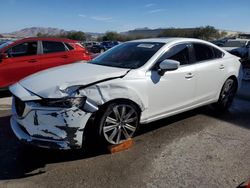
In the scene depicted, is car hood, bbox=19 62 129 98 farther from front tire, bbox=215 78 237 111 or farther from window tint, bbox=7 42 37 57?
window tint, bbox=7 42 37 57

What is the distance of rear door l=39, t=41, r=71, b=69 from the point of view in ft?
25.9

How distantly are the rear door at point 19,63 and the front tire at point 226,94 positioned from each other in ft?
15.5

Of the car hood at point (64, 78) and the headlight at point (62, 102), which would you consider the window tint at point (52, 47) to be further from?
the headlight at point (62, 102)

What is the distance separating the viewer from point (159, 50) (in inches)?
179

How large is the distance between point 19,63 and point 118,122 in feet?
15.2

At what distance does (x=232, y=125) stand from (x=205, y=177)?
2127 millimetres

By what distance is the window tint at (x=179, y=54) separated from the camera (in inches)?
183

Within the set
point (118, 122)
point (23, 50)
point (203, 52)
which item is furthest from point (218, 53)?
point (23, 50)

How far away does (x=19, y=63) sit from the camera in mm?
7516

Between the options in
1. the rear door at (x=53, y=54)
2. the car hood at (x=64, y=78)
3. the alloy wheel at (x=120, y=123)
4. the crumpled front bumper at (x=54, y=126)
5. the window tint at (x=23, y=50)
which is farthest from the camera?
the rear door at (x=53, y=54)

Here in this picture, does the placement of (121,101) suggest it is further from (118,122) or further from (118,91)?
(118,122)

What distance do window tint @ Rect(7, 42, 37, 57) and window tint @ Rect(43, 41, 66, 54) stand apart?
10.7 inches

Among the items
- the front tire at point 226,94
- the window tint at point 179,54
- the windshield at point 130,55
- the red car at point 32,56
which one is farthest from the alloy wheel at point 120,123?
the red car at point 32,56

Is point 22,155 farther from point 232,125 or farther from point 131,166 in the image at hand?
point 232,125
